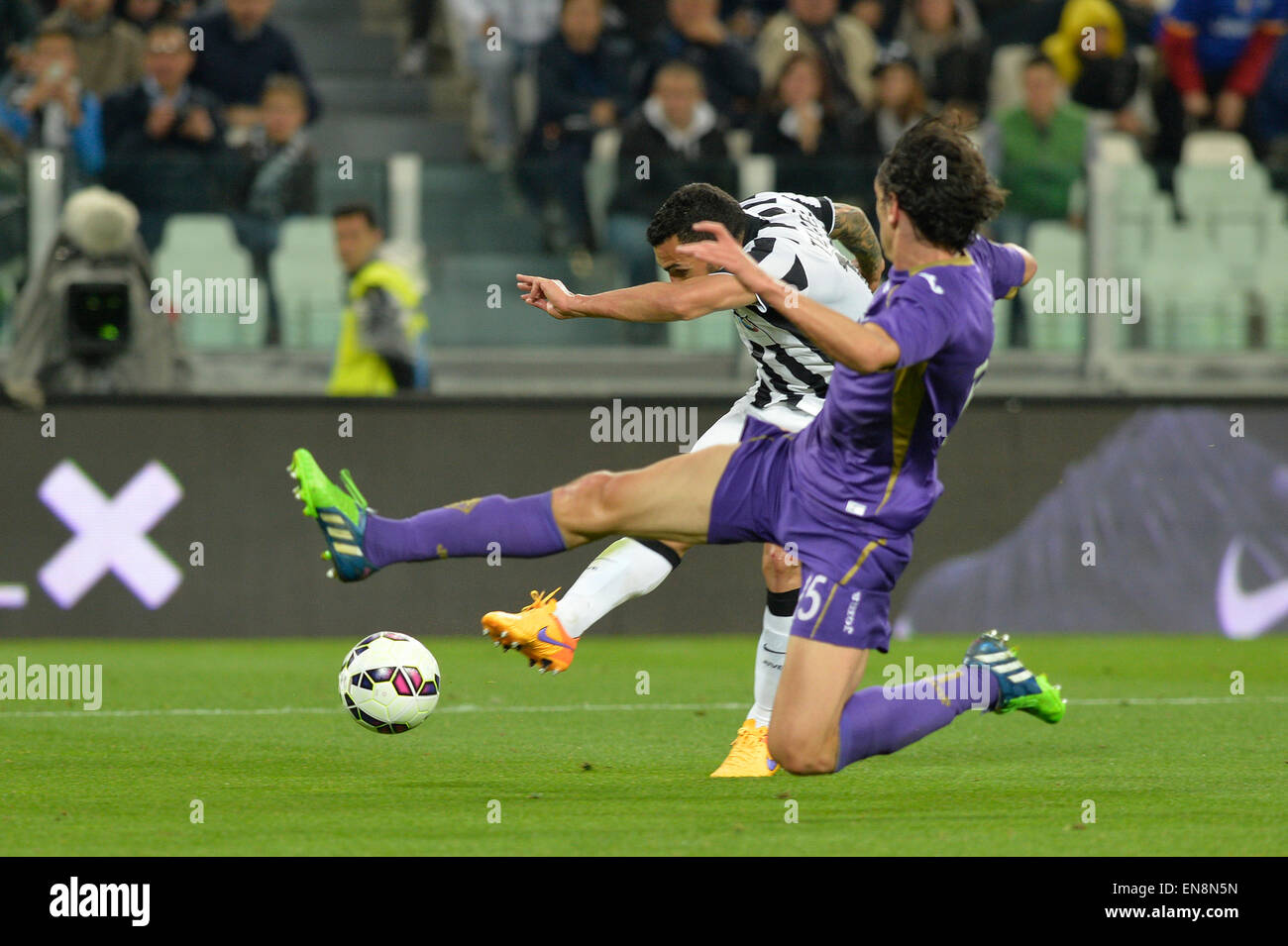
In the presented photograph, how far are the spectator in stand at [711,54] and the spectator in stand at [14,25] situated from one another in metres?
4.17

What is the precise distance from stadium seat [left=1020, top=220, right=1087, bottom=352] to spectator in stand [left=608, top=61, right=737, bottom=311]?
6.28ft

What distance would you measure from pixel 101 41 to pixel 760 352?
7.86 m

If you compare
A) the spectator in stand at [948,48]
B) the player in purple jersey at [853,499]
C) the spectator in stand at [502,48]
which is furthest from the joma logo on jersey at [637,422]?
the player in purple jersey at [853,499]

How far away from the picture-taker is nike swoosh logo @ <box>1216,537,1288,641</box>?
12375 mm

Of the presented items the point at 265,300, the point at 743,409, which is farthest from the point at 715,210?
the point at 265,300

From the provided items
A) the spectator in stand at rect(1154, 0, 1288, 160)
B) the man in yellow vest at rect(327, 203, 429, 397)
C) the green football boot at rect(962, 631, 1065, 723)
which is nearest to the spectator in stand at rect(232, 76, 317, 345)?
the man in yellow vest at rect(327, 203, 429, 397)

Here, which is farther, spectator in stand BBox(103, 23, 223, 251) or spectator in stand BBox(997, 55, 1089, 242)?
spectator in stand BBox(997, 55, 1089, 242)

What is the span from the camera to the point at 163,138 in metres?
12.7

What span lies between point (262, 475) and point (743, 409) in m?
5.25

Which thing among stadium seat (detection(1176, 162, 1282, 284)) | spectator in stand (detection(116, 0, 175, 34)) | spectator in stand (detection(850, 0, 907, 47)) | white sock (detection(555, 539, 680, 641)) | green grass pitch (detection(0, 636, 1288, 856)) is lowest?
green grass pitch (detection(0, 636, 1288, 856))

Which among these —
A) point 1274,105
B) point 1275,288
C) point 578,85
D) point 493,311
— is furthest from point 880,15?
point 493,311

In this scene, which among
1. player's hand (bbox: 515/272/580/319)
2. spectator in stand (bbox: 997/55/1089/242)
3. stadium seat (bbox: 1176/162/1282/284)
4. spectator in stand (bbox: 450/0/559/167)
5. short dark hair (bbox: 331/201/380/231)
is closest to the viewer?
player's hand (bbox: 515/272/580/319)

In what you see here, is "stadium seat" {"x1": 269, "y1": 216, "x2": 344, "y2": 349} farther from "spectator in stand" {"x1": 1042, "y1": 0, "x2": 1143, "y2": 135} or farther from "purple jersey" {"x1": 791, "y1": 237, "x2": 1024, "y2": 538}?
"purple jersey" {"x1": 791, "y1": 237, "x2": 1024, "y2": 538}

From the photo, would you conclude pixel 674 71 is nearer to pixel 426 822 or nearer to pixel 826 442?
pixel 826 442
